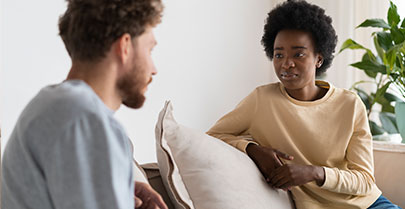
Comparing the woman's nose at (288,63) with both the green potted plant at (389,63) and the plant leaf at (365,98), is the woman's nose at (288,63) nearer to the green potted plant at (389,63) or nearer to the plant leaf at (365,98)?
the green potted plant at (389,63)

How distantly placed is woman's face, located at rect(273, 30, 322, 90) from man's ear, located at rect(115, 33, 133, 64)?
0.91m

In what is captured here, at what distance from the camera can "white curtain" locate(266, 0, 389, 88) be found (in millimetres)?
2963

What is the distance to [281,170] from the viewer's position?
5.01 feet

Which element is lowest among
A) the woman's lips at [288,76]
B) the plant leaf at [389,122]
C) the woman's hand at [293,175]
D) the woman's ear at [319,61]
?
the plant leaf at [389,122]

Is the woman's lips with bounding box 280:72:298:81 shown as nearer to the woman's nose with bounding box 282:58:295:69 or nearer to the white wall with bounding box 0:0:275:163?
the woman's nose with bounding box 282:58:295:69

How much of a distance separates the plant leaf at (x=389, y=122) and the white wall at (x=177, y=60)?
80 centimetres

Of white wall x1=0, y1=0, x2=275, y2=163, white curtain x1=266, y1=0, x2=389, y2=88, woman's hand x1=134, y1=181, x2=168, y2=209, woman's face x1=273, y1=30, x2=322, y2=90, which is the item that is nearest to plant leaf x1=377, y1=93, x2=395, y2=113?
white curtain x1=266, y1=0, x2=389, y2=88

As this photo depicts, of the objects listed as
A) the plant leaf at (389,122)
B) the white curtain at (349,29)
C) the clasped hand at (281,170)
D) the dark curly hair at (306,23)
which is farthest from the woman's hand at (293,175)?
the white curtain at (349,29)

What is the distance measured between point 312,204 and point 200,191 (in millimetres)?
490

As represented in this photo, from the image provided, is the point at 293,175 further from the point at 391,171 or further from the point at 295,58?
the point at 391,171

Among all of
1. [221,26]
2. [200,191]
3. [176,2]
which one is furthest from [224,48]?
[200,191]

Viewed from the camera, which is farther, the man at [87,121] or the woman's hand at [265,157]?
the woman's hand at [265,157]

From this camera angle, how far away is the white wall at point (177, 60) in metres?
1.70

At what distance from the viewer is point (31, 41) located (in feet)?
5.73
